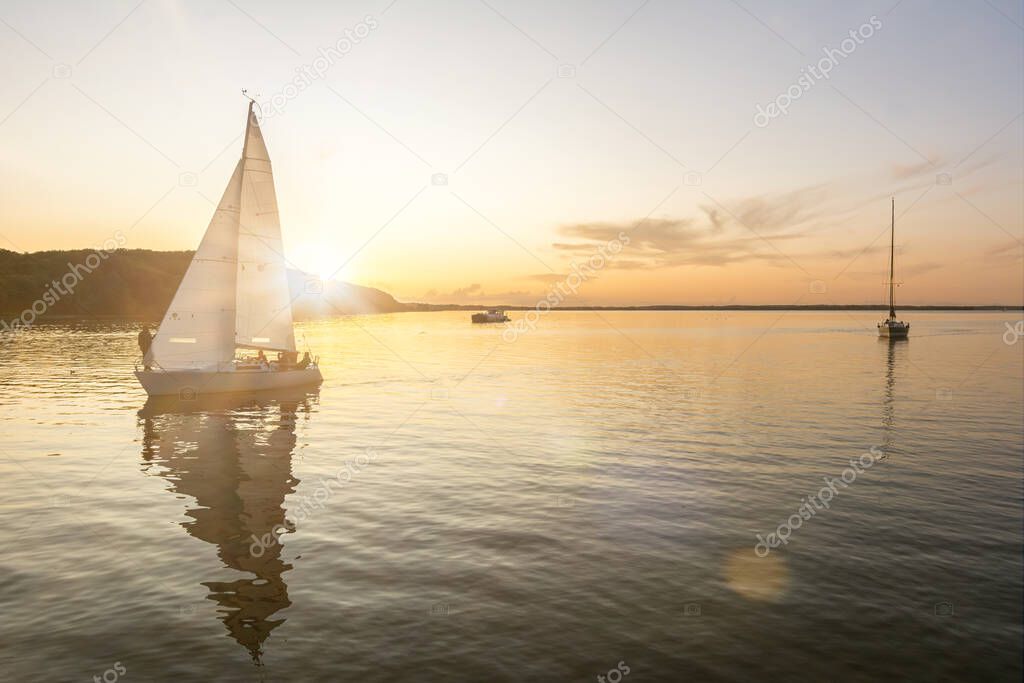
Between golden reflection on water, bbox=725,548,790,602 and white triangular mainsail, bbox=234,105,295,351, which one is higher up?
white triangular mainsail, bbox=234,105,295,351

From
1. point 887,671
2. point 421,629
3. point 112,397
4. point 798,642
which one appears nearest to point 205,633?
point 421,629

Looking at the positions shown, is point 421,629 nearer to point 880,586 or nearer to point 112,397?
point 880,586

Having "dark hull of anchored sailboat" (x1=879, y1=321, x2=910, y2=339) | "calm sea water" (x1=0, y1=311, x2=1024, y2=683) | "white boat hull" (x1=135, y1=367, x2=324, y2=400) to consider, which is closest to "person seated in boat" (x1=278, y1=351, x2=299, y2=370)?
"white boat hull" (x1=135, y1=367, x2=324, y2=400)

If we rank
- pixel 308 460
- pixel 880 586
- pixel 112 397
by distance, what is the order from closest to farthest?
1. pixel 880 586
2. pixel 308 460
3. pixel 112 397

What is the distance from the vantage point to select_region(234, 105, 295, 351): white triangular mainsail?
45.3m

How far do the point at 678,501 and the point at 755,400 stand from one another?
31.0 m

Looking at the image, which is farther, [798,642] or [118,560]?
[118,560]

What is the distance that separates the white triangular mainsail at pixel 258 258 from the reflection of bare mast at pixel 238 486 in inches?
241

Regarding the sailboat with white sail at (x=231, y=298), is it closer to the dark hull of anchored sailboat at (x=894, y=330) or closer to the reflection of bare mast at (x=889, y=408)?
the reflection of bare mast at (x=889, y=408)

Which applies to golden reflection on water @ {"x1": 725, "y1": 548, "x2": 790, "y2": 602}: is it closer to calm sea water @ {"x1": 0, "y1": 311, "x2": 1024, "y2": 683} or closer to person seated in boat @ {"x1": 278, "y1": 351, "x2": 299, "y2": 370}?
calm sea water @ {"x1": 0, "y1": 311, "x2": 1024, "y2": 683}

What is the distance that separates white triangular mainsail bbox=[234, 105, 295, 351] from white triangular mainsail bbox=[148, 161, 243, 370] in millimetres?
762

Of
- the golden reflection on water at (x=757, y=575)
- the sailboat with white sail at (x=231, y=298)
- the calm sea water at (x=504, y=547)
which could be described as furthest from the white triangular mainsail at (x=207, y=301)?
the golden reflection on water at (x=757, y=575)

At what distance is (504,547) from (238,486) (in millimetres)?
12648

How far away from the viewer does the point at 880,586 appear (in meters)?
16.0
